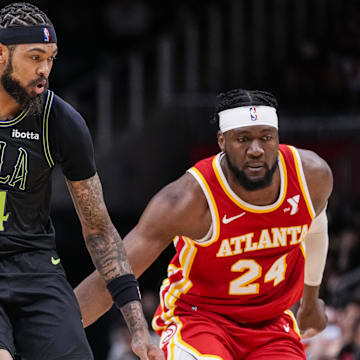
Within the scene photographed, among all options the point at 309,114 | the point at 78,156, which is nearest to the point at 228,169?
the point at 78,156

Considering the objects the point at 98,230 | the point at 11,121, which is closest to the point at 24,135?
the point at 11,121

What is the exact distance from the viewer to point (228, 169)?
5488 millimetres

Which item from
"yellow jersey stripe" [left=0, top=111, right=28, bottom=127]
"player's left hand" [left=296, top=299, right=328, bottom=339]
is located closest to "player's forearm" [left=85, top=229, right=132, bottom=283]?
"yellow jersey stripe" [left=0, top=111, right=28, bottom=127]

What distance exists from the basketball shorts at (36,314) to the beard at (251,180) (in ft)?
4.51

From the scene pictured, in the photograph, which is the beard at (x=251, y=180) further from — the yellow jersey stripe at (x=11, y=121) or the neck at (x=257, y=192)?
the yellow jersey stripe at (x=11, y=121)

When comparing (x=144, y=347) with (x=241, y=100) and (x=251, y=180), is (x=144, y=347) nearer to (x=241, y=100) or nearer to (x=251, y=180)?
(x=251, y=180)

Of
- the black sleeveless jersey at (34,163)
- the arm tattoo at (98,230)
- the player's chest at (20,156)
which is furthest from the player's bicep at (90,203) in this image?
the player's chest at (20,156)

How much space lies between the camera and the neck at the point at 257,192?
17.8 feet

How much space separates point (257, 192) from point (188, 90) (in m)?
7.47

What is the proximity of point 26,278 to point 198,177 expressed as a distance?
1449 millimetres

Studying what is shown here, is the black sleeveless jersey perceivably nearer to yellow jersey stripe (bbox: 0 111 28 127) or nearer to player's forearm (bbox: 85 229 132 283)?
yellow jersey stripe (bbox: 0 111 28 127)

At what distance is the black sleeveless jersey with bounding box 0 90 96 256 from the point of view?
442cm

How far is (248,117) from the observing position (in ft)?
17.9

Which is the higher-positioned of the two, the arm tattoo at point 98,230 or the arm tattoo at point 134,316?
the arm tattoo at point 98,230
